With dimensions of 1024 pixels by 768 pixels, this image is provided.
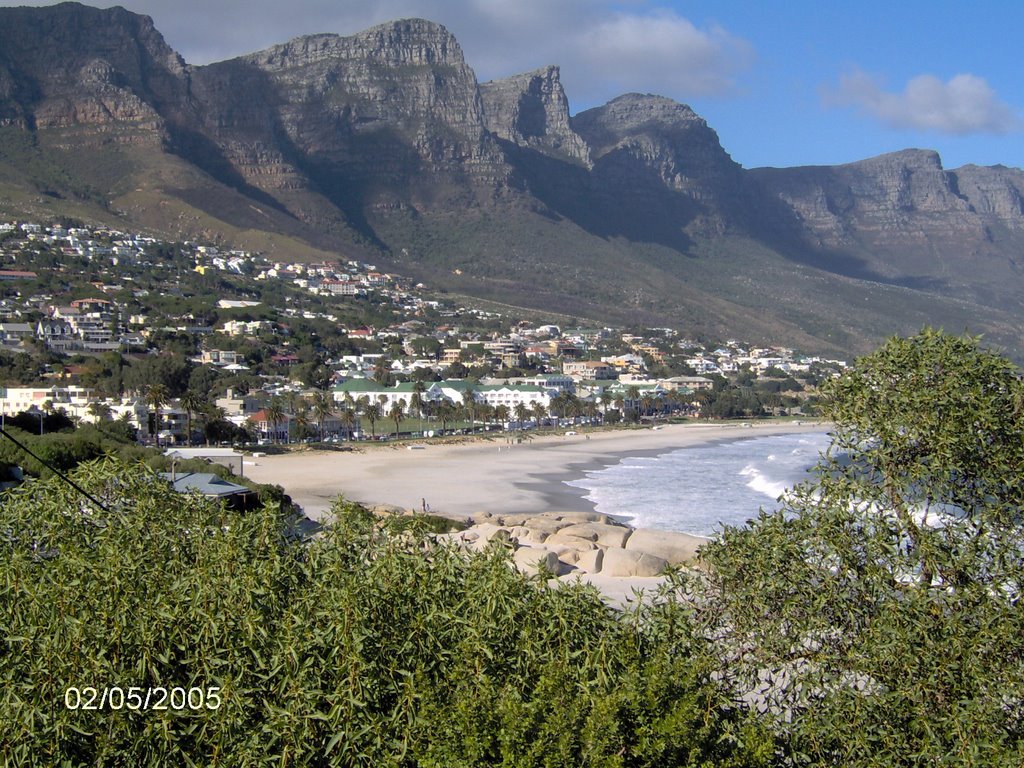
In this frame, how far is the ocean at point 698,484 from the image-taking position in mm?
40125

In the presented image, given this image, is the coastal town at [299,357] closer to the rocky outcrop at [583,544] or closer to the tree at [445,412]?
the tree at [445,412]

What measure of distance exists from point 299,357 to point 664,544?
283 ft

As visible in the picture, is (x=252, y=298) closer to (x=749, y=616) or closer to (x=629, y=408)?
(x=629, y=408)

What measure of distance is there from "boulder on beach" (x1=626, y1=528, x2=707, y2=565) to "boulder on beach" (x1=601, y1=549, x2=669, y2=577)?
0.69 m

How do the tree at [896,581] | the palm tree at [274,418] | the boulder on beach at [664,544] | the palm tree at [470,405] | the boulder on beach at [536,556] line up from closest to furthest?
the tree at [896,581] → the boulder on beach at [536,556] → the boulder on beach at [664,544] → the palm tree at [274,418] → the palm tree at [470,405]

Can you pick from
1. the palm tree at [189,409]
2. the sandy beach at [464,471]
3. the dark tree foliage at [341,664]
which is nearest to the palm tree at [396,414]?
the sandy beach at [464,471]

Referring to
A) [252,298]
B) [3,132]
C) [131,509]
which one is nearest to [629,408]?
[252,298]

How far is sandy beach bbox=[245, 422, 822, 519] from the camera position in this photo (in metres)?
43.9

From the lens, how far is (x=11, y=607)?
791 cm

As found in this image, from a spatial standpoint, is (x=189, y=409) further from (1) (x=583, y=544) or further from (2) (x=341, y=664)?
(2) (x=341, y=664)

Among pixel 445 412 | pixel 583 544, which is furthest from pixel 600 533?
pixel 445 412

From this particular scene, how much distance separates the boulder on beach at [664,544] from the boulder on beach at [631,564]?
685mm

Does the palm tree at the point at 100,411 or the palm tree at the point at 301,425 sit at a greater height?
the palm tree at the point at 100,411

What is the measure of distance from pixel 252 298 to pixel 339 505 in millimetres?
139357
